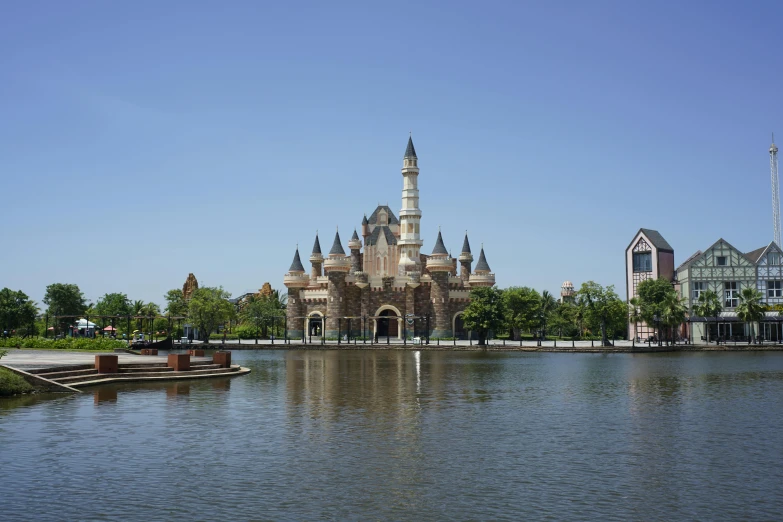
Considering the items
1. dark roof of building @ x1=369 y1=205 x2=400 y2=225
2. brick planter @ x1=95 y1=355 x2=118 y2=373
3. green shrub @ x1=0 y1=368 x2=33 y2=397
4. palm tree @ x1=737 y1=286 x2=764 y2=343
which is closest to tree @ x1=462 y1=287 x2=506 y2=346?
palm tree @ x1=737 y1=286 x2=764 y2=343

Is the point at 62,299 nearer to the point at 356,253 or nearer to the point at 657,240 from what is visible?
the point at 356,253

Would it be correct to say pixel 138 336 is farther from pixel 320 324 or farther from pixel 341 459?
pixel 341 459

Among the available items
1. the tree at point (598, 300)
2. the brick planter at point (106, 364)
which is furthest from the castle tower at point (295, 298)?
the brick planter at point (106, 364)

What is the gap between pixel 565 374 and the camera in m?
44.9

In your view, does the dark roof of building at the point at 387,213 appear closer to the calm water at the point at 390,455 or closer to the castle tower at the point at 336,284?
the castle tower at the point at 336,284

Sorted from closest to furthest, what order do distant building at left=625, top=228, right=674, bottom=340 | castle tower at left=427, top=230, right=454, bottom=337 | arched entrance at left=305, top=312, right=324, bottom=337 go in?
distant building at left=625, top=228, right=674, bottom=340
castle tower at left=427, top=230, right=454, bottom=337
arched entrance at left=305, top=312, right=324, bottom=337

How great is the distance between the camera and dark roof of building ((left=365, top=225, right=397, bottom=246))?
121m

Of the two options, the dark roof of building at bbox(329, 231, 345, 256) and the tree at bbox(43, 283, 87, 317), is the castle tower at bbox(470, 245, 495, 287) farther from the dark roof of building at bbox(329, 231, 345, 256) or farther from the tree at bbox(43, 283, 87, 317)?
the tree at bbox(43, 283, 87, 317)

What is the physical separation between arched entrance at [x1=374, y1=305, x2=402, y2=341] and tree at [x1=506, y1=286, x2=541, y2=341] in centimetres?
1796

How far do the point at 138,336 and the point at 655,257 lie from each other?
217 feet

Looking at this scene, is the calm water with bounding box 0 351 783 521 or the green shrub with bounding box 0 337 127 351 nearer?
the calm water with bounding box 0 351 783 521

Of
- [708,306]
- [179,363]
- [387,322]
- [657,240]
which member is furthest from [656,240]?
[179,363]

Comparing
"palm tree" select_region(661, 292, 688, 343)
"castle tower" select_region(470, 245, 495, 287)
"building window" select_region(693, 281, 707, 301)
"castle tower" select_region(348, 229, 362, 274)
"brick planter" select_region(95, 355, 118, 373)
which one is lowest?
"brick planter" select_region(95, 355, 118, 373)

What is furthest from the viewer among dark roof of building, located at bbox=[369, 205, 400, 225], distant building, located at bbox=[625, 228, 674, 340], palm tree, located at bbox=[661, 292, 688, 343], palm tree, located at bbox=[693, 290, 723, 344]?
dark roof of building, located at bbox=[369, 205, 400, 225]
